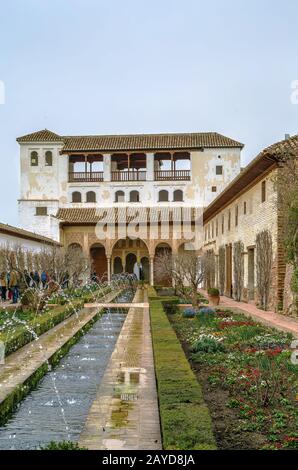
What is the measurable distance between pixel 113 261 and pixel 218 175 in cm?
982

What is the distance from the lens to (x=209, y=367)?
326 inches

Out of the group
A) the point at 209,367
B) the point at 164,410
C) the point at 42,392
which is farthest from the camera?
the point at 209,367

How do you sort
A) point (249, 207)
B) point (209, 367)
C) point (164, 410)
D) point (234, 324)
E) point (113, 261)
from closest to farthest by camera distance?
1. point (164, 410)
2. point (209, 367)
3. point (234, 324)
4. point (249, 207)
5. point (113, 261)

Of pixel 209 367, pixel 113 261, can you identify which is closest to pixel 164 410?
pixel 209 367

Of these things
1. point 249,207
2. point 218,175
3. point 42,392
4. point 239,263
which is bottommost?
point 42,392

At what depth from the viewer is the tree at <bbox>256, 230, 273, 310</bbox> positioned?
1681 centimetres

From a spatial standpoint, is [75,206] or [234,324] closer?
[234,324]

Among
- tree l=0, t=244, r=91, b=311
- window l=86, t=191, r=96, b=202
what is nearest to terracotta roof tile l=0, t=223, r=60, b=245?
tree l=0, t=244, r=91, b=311

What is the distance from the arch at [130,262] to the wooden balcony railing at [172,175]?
600 centimetres

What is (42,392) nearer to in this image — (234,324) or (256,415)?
(256,415)

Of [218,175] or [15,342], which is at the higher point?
[218,175]

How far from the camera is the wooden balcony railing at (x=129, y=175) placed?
137 ft

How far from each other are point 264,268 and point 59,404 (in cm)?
1130

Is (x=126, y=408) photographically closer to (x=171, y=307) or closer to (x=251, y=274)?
(x=171, y=307)
